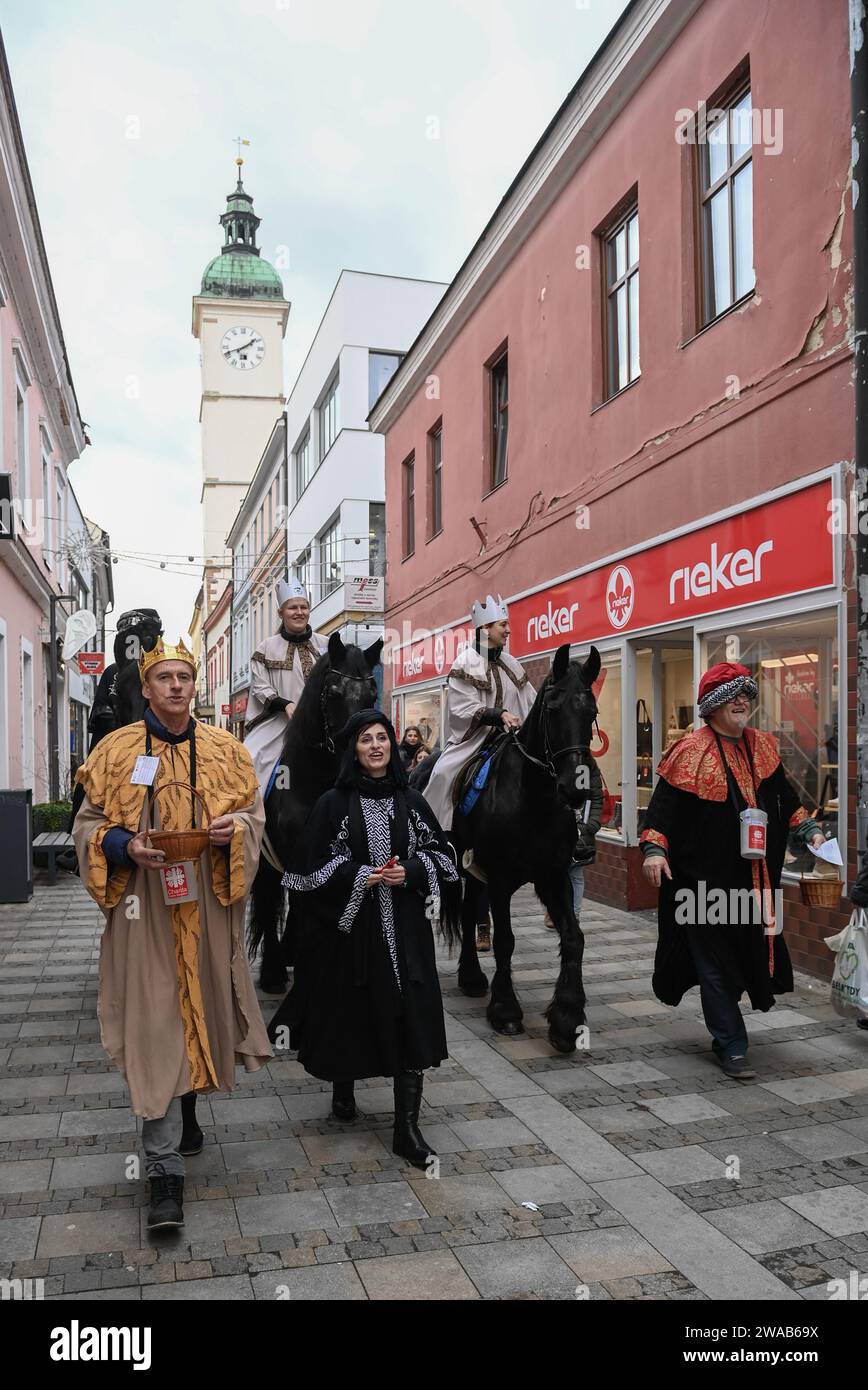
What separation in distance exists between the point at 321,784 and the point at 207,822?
6.65 feet

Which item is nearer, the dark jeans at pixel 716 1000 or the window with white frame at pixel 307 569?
the dark jeans at pixel 716 1000

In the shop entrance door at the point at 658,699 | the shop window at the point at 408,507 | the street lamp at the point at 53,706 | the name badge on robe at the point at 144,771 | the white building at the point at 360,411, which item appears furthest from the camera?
the white building at the point at 360,411

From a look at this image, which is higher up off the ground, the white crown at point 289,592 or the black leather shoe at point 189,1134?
the white crown at point 289,592

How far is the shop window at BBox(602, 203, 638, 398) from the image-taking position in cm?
1055

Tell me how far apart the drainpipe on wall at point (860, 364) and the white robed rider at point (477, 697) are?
1.98 m

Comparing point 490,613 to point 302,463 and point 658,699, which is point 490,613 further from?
point 302,463

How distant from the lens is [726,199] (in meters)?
8.78

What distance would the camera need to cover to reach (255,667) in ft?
23.5

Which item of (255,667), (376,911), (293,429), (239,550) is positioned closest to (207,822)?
(376,911)

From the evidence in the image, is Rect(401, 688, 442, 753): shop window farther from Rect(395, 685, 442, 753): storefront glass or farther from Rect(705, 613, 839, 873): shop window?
Rect(705, 613, 839, 873): shop window

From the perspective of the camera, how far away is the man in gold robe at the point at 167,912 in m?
3.85

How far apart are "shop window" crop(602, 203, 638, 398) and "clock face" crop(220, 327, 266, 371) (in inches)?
1833

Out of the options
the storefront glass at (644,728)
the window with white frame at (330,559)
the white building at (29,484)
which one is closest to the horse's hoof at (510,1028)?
the storefront glass at (644,728)

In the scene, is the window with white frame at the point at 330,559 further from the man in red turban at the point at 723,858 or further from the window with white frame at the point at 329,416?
the man in red turban at the point at 723,858
